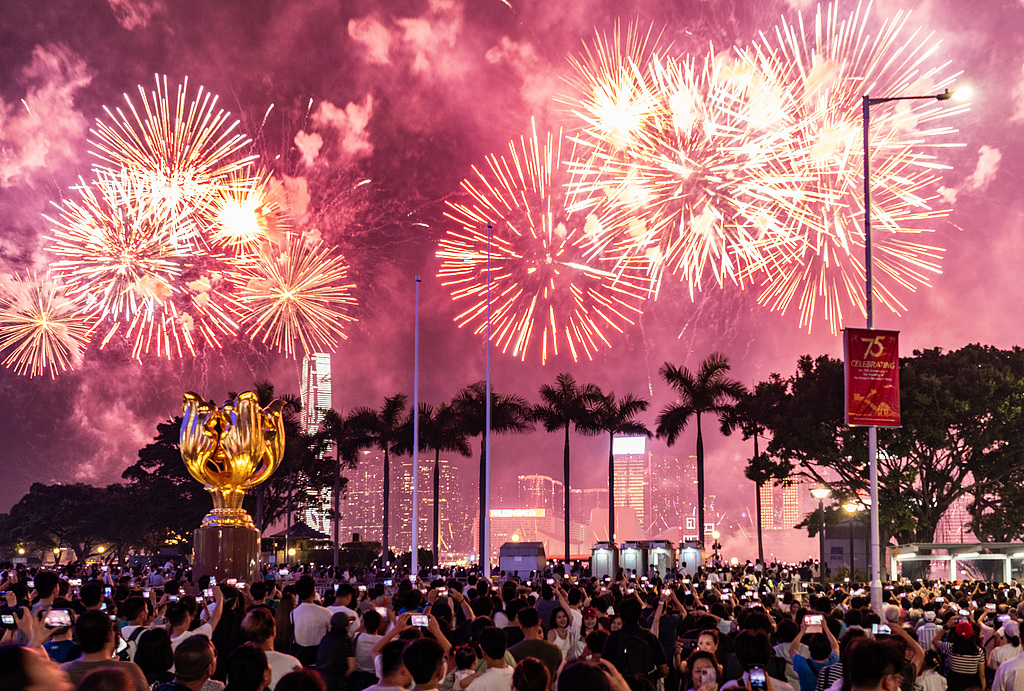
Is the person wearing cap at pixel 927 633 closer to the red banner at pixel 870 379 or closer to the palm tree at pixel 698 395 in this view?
the red banner at pixel 870 379

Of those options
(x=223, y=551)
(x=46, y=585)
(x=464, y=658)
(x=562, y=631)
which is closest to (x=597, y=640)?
(x=464, y=658)

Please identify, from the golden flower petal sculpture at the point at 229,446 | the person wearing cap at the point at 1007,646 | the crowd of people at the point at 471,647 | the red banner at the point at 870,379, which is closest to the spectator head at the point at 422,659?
the crowd of people at the point at 471,647

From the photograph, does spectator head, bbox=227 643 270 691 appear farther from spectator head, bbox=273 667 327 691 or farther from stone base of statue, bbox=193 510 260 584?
stone base of statue, bbox=193 510 260 584

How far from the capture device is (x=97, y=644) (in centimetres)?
680

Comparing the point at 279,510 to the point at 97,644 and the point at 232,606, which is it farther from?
the point at 97,644

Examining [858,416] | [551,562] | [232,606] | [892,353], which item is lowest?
[551,562]

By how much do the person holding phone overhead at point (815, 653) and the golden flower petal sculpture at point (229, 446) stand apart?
2099cm

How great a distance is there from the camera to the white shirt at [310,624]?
1065cm

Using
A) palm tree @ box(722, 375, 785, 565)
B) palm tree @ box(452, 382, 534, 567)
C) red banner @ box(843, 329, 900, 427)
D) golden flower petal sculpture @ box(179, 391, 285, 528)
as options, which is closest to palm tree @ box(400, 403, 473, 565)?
palm tree @ box(452, 382, 534, 567)

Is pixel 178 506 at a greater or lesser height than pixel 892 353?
lesser

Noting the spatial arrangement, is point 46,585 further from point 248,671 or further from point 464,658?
point 248,671

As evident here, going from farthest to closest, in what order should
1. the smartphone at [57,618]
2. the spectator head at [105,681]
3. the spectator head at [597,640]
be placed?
the spectator head at [597,640], the smartphone at [57,618], the spectator head at [105,681]

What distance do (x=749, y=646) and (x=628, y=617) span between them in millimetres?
2111

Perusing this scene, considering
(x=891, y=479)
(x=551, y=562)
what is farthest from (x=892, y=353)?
(x=551, y=562)
